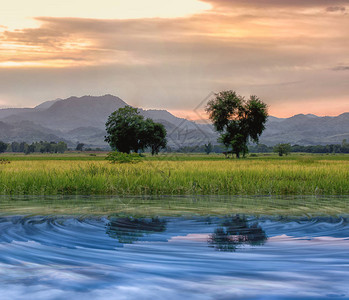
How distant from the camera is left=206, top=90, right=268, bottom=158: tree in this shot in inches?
2685

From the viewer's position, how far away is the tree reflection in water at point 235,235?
7.16 m

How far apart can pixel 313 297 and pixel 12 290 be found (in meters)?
3.60

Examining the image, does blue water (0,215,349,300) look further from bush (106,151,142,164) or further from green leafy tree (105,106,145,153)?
green leafy tree (105,106,145,153)

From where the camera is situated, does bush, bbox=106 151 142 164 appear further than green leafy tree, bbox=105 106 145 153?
No

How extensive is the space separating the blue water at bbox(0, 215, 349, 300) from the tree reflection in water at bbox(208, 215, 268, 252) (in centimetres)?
2

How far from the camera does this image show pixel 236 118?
69312 millimetres

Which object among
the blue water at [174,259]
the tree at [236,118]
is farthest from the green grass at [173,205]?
the tree at [236,118]

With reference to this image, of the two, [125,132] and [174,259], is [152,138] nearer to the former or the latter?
[125,132]

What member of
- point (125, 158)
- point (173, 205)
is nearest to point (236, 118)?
point (125, 158)

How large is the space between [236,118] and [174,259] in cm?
6418

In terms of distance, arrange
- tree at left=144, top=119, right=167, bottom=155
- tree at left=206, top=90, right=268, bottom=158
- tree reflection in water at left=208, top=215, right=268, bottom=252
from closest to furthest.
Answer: tree reflection in water at left=208, top=215, right=268, bottom=252 → tree at left=206, top=90, right=268, bottom=158 → tree at left=144, top=119, right=167, bottom=155

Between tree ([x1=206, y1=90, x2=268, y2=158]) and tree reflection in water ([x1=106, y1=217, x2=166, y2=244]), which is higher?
tree ([x1=206, y1=90, x2=268, y2=158])

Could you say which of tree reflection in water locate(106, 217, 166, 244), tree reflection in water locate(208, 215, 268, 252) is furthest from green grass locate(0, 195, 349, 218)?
tree reflection in water locate(208, 215, 268, 252)

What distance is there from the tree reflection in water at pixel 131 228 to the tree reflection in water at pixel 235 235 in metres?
1.27
